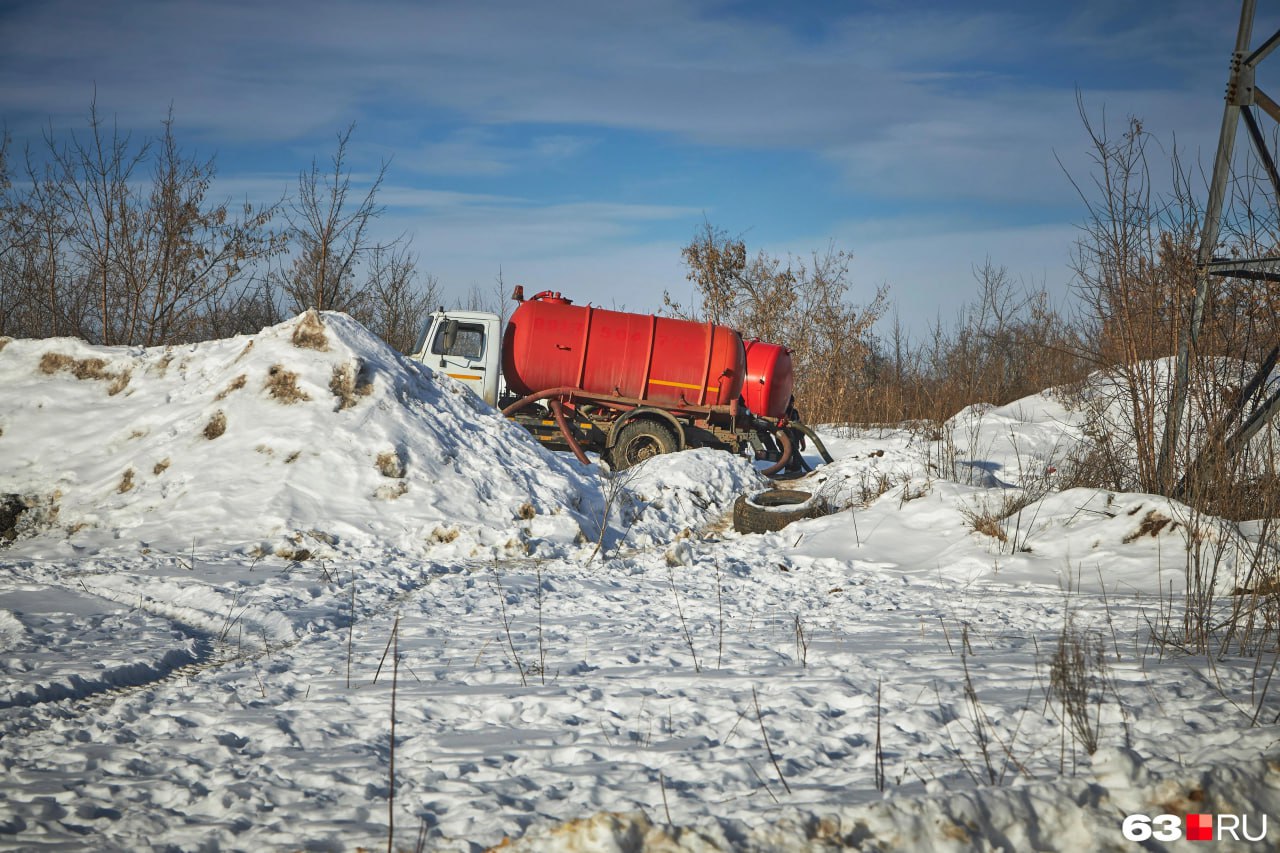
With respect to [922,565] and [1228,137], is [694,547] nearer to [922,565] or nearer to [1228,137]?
[922,565]

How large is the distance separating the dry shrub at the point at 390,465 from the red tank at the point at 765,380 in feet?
25.1

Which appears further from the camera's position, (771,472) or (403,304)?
(403,304)

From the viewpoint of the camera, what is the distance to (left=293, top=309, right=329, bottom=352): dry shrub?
27.8 feet

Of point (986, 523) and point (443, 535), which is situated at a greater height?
point (986, 523)

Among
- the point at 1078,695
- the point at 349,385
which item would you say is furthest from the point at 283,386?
the point at 1078,695

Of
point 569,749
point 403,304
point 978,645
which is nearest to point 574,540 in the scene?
point 978,645

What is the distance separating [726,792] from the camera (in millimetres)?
2611

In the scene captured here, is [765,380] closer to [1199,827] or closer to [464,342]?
[464,342]

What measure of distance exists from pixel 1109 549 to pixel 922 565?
1429 mm

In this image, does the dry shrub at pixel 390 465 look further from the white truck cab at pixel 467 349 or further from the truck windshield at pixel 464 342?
the truck windshield at pixel 464 342

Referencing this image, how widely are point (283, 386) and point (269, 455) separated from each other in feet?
3.15

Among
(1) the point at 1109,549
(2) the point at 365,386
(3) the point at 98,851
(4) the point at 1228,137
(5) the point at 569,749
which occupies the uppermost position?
(4) the point at 1228,137

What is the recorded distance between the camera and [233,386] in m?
8.16

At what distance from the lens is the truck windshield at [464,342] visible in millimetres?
13219
